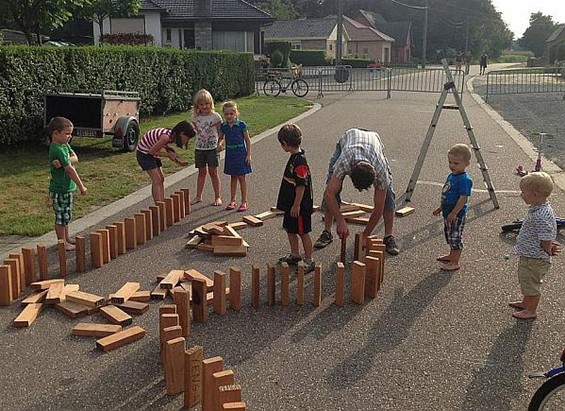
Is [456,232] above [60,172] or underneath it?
underneath

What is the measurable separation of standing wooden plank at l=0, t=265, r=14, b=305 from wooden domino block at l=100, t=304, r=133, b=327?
84 cm

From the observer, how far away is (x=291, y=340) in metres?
4.56

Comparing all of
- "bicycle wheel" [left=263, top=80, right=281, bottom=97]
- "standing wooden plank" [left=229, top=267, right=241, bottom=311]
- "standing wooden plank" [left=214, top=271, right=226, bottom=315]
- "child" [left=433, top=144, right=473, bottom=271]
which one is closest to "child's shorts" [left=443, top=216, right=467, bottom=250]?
"child" [left=433, top=144, right=473, bottom=271]

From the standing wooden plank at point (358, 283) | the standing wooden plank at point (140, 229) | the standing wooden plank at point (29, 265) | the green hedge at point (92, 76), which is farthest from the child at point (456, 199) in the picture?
the green hedge at point (92, 76)

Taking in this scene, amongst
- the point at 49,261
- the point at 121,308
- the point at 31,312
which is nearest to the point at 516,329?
the point at 121,308

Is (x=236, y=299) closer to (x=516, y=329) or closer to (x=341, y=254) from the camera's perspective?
(x=341, y=254)

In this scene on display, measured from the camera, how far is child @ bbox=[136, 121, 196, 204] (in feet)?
24.1

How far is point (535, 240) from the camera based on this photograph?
489 centimetres

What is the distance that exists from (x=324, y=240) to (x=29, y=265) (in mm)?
3081

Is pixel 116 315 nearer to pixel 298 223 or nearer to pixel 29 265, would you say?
pixel 29 265

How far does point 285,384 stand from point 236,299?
4.04 feet

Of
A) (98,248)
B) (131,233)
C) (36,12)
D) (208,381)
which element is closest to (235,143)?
(131,233)

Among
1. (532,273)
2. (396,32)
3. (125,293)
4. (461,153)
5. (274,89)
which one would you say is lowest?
(125,293)

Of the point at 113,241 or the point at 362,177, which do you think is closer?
the point at 362,177
